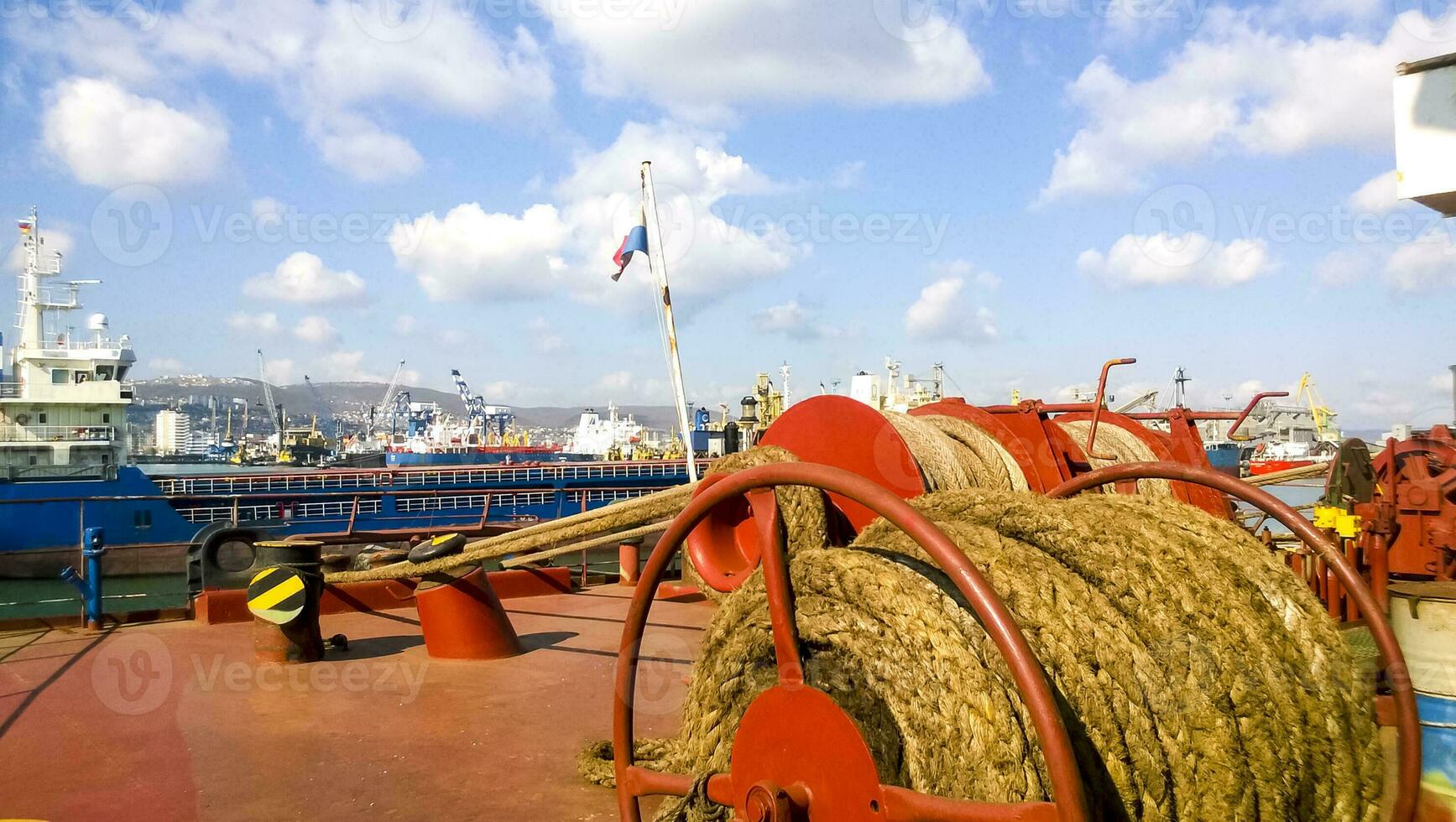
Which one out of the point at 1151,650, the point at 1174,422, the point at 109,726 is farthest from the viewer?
the point at 1174,422

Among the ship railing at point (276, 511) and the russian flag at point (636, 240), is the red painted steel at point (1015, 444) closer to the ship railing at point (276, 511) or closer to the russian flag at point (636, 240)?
the russian flag at point (636, 240)

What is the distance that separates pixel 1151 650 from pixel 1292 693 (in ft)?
1.60

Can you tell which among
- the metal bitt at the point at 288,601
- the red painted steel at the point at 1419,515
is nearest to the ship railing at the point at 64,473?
the metal bitt at the point at 288,601

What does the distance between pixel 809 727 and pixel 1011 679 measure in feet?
1.67

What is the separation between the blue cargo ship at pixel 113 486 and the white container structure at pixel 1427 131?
2344 centimetres

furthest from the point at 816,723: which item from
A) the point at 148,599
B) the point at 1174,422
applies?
the point at 148,599

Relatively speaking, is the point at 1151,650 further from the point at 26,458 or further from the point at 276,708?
the point at 26,458

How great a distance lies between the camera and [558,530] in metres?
6.50

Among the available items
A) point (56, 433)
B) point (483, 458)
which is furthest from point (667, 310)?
point (483, 458)

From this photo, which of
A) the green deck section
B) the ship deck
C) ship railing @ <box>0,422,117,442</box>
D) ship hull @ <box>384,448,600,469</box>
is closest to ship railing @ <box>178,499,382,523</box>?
the green deck section

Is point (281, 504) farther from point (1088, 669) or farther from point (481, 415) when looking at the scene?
point (481, 415)

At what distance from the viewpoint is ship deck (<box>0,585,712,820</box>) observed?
4.16 metres

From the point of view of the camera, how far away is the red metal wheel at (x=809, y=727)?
5.93 ft

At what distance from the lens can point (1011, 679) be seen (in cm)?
229
